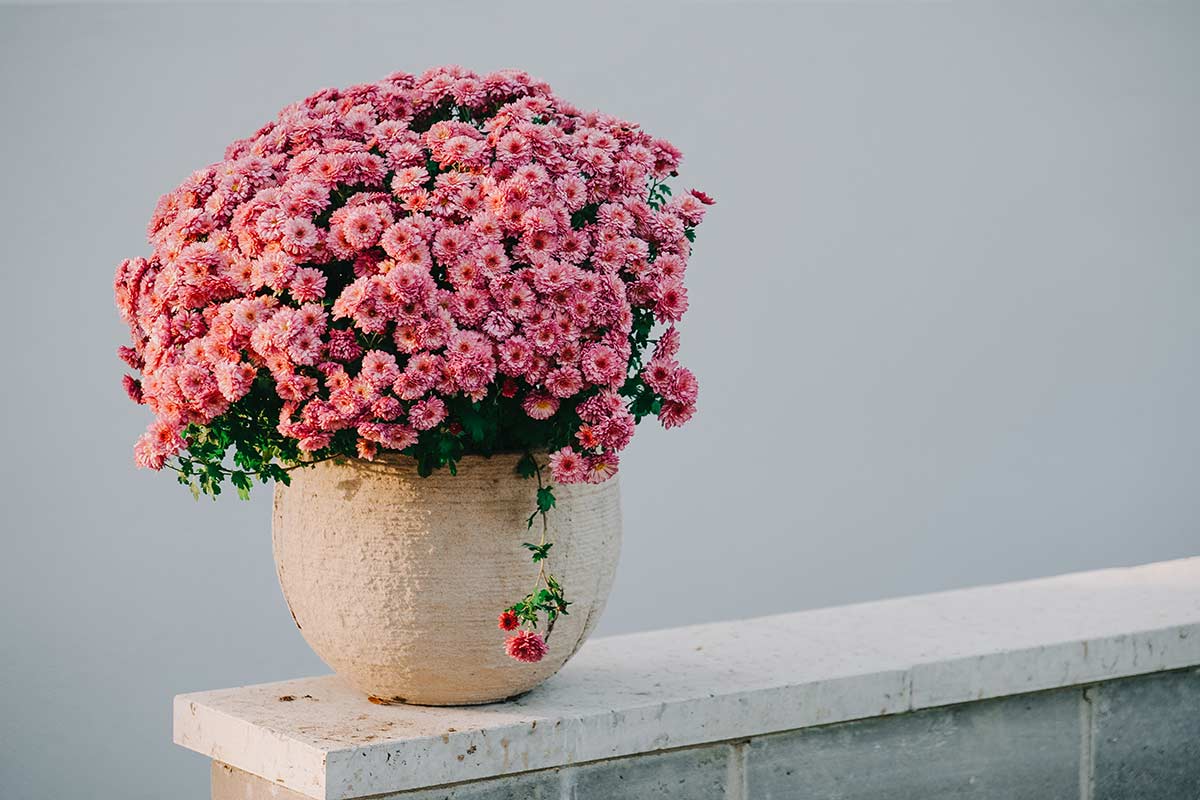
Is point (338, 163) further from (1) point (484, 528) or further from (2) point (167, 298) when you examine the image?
(1) point (484, 528)

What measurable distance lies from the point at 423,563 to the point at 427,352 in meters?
0.28

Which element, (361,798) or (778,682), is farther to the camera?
(778,682)

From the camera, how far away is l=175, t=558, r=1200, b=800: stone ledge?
197 centimetres

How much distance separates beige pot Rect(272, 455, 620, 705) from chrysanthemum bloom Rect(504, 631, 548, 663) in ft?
0.24

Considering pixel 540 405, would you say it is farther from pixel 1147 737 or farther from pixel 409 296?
pixel 1147 737

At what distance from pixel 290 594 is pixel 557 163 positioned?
654 mm

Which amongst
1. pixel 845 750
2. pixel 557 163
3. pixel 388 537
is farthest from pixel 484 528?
Result: pixel 845 750

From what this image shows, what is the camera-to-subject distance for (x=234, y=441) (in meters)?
1.97

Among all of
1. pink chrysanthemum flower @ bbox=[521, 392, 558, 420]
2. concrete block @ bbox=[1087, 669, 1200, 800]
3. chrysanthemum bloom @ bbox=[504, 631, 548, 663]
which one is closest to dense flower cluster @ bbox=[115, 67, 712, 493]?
pink chrysanthemum flower @ bbox=[521, 392, 558, 420]

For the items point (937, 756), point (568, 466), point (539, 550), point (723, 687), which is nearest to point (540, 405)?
point (568, 466)

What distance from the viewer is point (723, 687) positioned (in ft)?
7.27

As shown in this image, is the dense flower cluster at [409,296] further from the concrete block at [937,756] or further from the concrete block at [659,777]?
the concrete block at [937,756]

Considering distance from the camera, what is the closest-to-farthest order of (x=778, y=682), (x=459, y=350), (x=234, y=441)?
(x=459, y=350) < (x=234, y=441) < (x=778, y=682)

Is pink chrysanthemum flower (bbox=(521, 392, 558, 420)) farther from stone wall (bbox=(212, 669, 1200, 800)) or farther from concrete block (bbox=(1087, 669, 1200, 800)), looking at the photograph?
concrete block (bbox=(1087, 669, 1200, 800))
